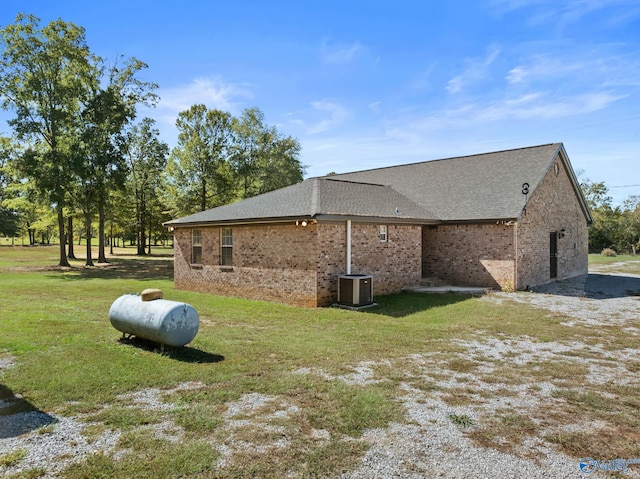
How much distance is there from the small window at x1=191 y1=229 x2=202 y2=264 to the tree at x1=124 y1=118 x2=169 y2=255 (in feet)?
97.2

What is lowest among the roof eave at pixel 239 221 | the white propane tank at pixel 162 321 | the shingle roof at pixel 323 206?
the white propane tank at pixel 162 321

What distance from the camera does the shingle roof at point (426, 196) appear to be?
43.4ft

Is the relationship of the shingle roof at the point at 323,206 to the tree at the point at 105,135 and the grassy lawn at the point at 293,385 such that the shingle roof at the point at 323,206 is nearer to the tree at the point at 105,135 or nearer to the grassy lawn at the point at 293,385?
the grassy lawn at the point at 293,385

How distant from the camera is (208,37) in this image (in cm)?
1185

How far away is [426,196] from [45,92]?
80.1ft

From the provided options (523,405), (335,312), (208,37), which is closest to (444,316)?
(335,312)

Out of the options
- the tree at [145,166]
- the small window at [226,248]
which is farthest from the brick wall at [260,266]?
the tree at [145,166]

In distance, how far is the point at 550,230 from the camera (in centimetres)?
1770

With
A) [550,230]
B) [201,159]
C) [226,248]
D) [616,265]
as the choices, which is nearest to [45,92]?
[201,159]

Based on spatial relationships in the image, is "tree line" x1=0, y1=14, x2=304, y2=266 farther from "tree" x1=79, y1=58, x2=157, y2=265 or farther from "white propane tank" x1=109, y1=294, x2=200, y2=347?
"white propane tank" x1=109, y1=294, x2=200, y2=347

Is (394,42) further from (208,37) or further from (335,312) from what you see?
(335,312)

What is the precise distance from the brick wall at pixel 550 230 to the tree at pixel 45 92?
2524 cm

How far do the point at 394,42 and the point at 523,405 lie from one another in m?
12.3

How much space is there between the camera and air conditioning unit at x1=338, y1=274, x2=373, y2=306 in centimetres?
1160
